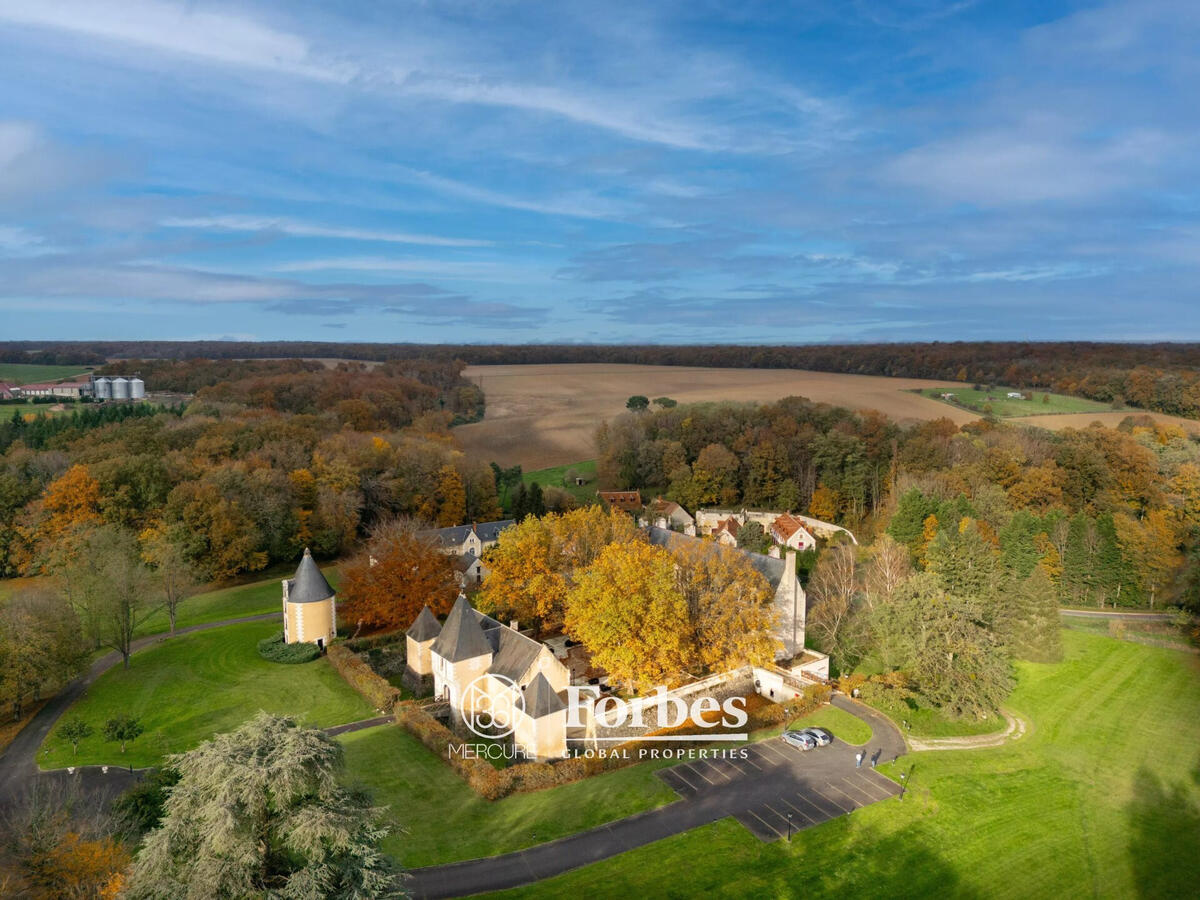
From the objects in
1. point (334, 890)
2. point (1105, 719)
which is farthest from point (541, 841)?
point (1105, 719)

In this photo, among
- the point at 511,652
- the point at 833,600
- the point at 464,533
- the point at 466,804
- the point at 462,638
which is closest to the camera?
the point at 466,804

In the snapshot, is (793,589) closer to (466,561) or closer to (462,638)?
(462,638)

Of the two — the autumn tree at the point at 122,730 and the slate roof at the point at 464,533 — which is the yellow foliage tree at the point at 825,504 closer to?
the slate roof at the point at 464,533

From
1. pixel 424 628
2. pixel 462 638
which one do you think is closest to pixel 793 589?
pixel 462 638

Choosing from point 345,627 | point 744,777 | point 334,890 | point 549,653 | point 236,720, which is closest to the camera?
point 334,890

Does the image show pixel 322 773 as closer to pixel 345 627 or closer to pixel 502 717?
pixel 502 717
